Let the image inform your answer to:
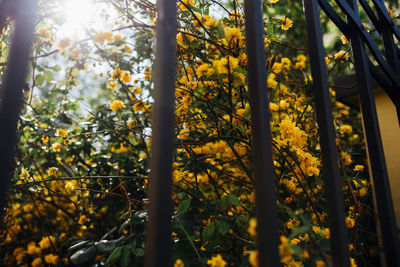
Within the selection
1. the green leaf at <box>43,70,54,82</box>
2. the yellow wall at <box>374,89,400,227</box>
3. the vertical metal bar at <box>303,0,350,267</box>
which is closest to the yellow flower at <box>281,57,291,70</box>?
the yellow wall at <box>374,89,400,227</box>

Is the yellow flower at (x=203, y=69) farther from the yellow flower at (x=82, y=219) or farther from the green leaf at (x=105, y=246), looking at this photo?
the yellow flower at (x=82, y=219)

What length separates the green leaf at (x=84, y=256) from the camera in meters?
0.82

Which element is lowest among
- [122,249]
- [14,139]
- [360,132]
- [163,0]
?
A: [122,249]

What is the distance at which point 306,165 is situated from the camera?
1044 mm

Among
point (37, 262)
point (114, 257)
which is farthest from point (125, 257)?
point (37, 262)

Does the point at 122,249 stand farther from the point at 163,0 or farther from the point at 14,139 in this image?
the point at 163,0

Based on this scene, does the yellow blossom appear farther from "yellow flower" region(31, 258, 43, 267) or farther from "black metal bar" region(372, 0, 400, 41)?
"yellow flower" region(31, 258, 43, 267)

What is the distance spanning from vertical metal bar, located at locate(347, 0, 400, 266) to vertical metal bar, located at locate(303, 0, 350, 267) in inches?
15.1

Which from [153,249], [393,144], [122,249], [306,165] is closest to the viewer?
[153,249]

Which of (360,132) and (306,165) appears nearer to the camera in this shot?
(306,165)

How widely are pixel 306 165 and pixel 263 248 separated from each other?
642 mm

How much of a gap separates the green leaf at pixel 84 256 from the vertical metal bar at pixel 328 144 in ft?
2.25

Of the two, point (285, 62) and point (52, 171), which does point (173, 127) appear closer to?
point (52, 171)

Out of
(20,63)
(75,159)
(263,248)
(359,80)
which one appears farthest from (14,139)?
(75,159)
